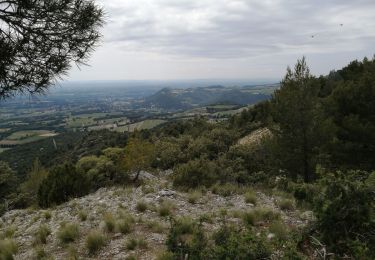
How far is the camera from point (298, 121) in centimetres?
1623

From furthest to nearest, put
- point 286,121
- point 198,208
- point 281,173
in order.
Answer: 1. point 281,173
2. point 286,121
3. point 198,208

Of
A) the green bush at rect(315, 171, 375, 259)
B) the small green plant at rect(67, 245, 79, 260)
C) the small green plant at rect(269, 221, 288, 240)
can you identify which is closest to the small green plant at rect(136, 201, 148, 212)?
the small green plant at rect(67, 245, 79, 260)

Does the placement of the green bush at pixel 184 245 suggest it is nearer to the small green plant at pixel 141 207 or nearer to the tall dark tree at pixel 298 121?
the small green plant at pixel 141 207

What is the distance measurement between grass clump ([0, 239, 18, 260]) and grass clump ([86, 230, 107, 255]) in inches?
68.0

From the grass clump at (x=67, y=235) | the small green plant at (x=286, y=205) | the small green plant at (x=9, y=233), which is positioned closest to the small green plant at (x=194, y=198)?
the small green plant at (x=286, y=205)

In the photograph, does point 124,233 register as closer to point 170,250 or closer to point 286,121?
point 170,250

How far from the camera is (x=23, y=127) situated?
13588 centimetres

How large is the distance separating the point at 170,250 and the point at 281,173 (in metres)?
13.3

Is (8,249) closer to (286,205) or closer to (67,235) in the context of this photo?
(67,235)

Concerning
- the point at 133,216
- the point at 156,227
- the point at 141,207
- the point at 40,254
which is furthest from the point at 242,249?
the point at 141,207

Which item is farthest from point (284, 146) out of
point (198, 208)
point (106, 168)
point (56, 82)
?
point (56, 82)

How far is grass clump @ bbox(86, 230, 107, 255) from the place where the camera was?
750 cm

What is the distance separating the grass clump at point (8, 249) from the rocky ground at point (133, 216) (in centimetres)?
13

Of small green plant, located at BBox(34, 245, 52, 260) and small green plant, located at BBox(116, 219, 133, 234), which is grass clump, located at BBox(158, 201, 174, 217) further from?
small green plant, located at BBox(34, 245, 52, 260)
